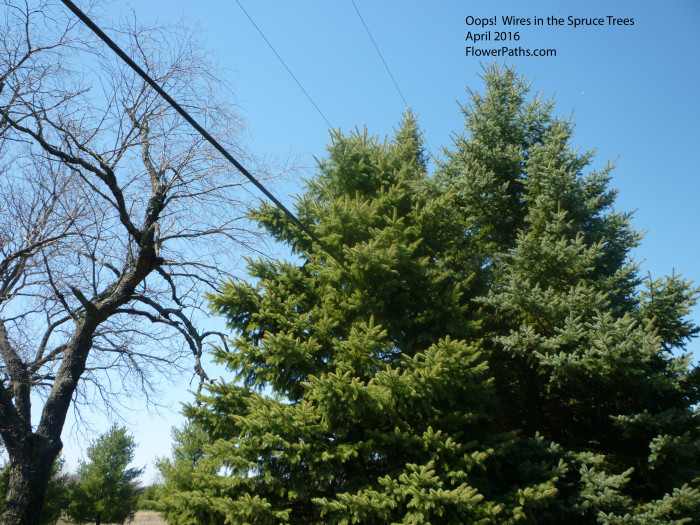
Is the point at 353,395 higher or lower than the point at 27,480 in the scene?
higher

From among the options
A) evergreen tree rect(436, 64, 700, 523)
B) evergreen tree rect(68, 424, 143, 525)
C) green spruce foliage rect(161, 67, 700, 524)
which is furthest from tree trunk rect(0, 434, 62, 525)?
evergreen tree rect(68, 424, 143, 525)

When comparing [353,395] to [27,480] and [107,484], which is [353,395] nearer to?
[27,480]

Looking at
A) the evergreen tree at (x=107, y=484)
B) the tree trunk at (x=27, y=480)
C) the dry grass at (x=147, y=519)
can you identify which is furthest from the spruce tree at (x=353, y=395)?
the dry grass at (x=147, y=519)

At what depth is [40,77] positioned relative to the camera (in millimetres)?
8500

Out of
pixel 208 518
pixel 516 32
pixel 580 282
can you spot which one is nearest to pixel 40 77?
pixel 208 518

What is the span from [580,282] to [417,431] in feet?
11.9

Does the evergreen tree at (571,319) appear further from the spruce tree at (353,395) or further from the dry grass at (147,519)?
the dry grass at (147,519)

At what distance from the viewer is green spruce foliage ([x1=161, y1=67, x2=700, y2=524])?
6.01 m

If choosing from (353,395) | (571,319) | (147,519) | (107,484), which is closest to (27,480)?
(353,395)

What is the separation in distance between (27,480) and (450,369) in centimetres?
736

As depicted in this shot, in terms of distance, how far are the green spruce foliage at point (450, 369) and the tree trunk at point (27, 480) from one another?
2.68m

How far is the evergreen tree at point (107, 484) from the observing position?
74.9 ft

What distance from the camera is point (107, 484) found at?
23.8 meters

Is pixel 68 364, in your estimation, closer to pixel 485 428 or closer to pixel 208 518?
pixel 208 518
